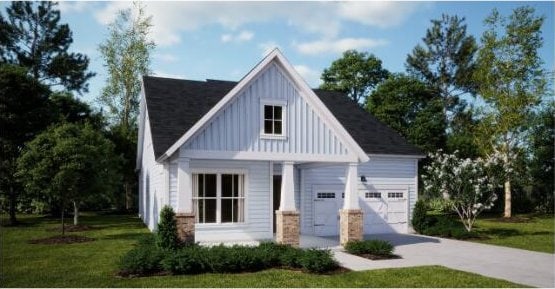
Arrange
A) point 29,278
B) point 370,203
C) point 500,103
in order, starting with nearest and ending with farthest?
point 29,278, point 370,203, point 500,103

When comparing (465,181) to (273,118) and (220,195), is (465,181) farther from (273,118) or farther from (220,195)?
(220,195)

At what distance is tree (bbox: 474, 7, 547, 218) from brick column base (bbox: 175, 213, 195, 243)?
2629cm

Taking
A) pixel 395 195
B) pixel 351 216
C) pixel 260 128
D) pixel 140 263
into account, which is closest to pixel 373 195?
pixel 395 195

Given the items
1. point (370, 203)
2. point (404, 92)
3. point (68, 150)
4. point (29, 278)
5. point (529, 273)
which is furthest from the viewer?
point (404, 92)

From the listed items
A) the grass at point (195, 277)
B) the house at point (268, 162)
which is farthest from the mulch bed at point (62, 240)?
the grass at point (195, 277)

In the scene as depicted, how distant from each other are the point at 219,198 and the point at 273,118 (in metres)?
4.06

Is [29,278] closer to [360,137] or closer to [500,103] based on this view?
[360,137]

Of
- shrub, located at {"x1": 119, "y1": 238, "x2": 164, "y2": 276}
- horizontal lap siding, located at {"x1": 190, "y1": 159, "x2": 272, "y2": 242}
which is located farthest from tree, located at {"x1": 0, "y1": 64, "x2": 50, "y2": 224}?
shrub, located at {"x1": 119, "y1": 238, "x2": 164, "y2": 276}

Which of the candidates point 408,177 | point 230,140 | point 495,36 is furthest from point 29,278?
point 495,36

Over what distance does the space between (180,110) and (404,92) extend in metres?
23.2

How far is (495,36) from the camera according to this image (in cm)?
3438

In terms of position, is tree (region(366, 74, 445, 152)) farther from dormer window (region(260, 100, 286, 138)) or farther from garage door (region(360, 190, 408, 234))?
dormer window (region(260, 100, 286, 138))

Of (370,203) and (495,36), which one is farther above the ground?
(495,36)

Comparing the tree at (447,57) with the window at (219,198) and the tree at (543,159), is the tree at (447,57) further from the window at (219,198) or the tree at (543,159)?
the window at (219,198)
